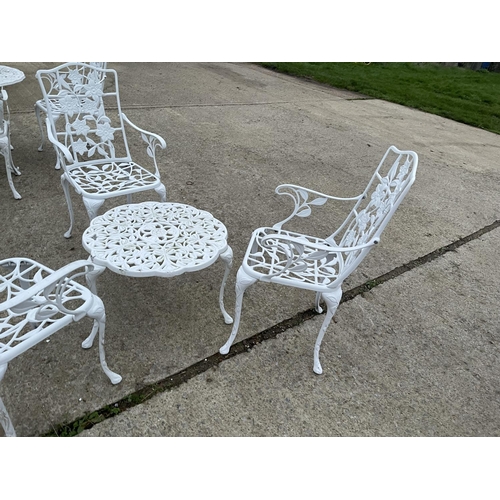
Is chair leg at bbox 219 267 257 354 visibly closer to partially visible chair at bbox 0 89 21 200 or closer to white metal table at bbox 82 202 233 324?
white metal table at bbox 82 202 233 324

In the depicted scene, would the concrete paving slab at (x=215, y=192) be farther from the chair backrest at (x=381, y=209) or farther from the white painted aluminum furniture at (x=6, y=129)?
the chair backrest at (x=381, y=209)

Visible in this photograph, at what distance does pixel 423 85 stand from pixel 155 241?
9.36 m

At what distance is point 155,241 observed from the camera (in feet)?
6.95

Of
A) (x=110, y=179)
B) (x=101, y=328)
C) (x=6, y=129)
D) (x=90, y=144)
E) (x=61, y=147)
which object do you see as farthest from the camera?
(x=6, y=129)

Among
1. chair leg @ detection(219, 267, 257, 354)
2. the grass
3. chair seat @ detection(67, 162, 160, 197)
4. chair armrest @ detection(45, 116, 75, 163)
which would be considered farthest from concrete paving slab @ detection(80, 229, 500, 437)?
the grass

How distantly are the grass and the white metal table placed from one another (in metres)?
6.44

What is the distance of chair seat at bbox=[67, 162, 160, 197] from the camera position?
2.66 m

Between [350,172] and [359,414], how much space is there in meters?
3.15

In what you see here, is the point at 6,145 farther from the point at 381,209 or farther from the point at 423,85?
the point at 423,85

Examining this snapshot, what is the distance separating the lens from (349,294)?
8.98 ft

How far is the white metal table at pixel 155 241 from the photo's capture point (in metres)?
1.95

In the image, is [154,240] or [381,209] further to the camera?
[154,240]

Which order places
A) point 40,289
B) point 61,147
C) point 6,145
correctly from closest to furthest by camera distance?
point 40,289, point 61,147, point 6,145

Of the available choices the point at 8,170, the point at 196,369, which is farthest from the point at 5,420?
the point at 8,170
